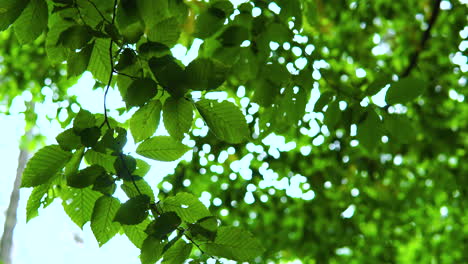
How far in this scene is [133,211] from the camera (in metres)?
1.03

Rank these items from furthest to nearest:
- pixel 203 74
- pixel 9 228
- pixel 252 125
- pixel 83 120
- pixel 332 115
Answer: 1. pixel 9 228
2. pixel 252 125
3. pixel 332 115
4. pixel 83 120
5. pixel 203 74

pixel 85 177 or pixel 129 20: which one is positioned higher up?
pixel 129 20

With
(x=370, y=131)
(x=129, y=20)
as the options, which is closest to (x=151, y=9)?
(x=129, y=20)

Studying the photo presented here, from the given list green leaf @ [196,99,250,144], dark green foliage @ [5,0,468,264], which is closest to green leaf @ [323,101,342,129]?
A: dark green foliage @ [5,0,468,264]

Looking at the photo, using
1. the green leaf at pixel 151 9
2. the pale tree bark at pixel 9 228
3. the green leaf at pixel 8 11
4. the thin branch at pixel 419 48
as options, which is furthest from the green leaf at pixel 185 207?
the pale tree bark at pixel 9 228

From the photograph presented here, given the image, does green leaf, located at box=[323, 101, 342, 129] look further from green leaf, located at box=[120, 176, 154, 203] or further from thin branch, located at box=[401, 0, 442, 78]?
thin branch, located at box=[401, 0, 442, 78]

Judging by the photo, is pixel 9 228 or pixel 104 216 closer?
pixel 104 216

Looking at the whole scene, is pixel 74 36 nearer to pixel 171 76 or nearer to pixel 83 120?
pixel 83 120

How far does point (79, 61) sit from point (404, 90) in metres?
0.84

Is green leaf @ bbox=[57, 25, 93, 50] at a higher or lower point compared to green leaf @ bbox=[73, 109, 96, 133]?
higher

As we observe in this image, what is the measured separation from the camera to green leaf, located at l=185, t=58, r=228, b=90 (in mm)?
996

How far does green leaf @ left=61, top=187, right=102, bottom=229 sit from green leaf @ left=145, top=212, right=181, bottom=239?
0.25 metres

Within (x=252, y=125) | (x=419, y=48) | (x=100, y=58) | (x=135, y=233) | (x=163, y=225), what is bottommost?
(x=419, y=48)

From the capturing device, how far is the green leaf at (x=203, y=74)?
3.27 ft
